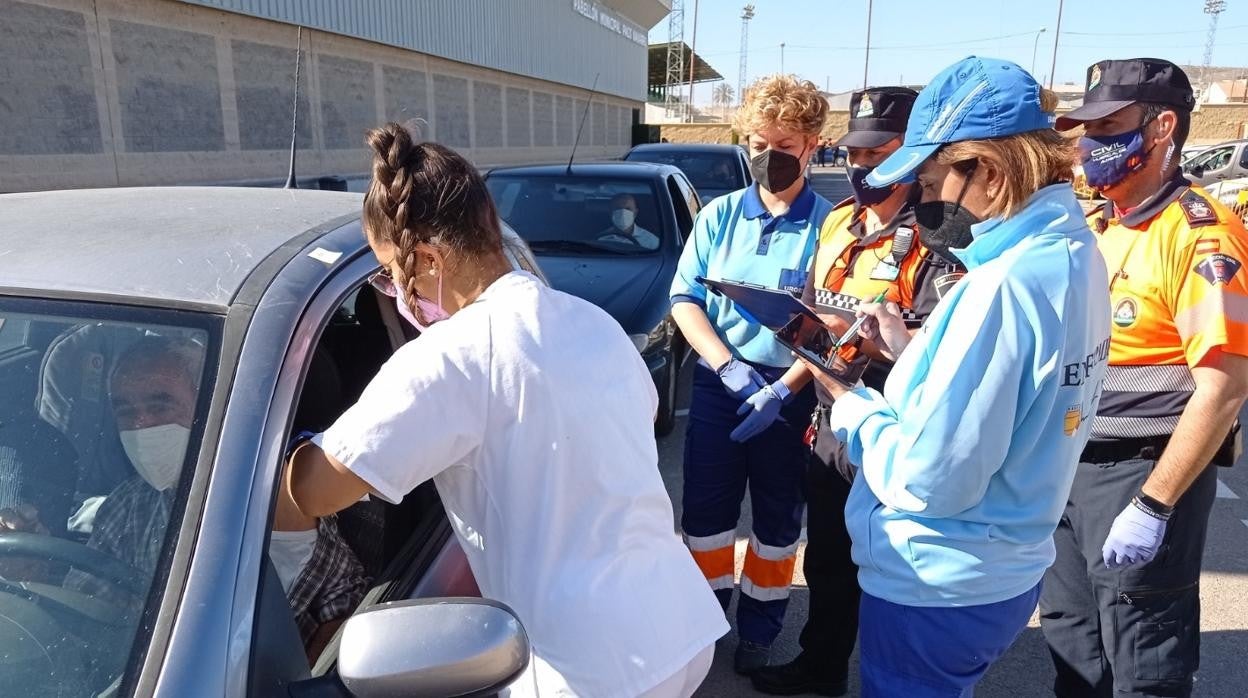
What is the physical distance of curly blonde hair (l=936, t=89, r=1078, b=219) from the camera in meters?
1.52

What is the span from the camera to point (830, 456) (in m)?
2.44

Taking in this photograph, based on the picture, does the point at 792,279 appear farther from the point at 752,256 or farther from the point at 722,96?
the point at 722,96

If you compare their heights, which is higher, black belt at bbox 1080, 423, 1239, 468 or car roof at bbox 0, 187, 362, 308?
car roof at bbox 0, 187, 362, 308

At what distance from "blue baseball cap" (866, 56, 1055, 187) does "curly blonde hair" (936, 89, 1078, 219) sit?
17 millimetres

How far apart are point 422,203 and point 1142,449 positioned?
1.91 meters

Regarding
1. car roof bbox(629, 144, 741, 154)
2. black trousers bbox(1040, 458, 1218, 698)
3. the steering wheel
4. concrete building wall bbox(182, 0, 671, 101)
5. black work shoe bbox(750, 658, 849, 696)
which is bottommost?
black work shoe bbox(750, 658, 849, 696)

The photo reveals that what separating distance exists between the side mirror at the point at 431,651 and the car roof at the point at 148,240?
609 mm

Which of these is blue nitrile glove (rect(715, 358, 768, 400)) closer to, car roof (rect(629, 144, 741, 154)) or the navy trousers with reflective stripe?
the navy trousers with reflective stripe

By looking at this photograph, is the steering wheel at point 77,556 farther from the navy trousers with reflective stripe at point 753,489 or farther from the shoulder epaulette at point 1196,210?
the shoulder epaulette at point 1196,210

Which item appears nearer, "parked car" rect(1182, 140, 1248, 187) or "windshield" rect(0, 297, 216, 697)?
"windshield" rect(0, 297, 216, 697)

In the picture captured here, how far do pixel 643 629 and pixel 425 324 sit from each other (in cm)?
69

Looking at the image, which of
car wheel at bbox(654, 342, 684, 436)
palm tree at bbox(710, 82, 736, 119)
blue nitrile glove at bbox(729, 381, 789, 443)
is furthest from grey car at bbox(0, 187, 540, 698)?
palm tree at bbox(710, 82, 736, 119)

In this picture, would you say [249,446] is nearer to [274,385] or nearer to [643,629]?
[274,385]

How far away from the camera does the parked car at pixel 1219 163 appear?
1703cm
